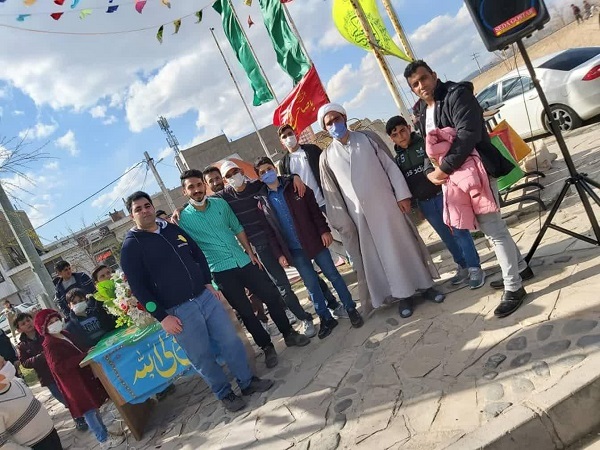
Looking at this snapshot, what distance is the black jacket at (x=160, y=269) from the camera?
11.3ft

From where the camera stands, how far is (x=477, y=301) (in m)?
3.58

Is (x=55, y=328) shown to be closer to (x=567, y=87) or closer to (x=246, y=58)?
(x=567, y=87)

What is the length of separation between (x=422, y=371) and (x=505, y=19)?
8.26ft

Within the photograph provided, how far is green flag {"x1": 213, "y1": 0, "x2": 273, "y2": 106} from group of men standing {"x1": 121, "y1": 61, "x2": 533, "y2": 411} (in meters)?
6.97

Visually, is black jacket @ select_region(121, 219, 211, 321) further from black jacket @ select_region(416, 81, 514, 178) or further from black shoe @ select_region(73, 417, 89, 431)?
black shoe @ select_region(73, 417, 89, 431)

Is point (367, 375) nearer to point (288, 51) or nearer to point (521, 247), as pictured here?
point (521, 247)

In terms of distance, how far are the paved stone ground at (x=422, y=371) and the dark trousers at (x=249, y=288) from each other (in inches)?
18.4

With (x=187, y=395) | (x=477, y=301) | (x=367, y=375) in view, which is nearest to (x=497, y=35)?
(x=477, y=301)

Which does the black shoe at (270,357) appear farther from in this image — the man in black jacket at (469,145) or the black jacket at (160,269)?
the man in black jacket at (469,145)

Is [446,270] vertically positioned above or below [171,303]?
below

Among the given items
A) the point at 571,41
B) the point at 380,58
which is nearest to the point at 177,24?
the point at 380,58

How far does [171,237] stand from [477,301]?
257cm

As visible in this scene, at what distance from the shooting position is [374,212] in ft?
12.6

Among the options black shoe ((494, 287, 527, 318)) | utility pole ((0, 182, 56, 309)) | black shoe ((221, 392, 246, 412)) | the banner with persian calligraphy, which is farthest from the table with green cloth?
utility pole ((0, 182, 56, 309))
